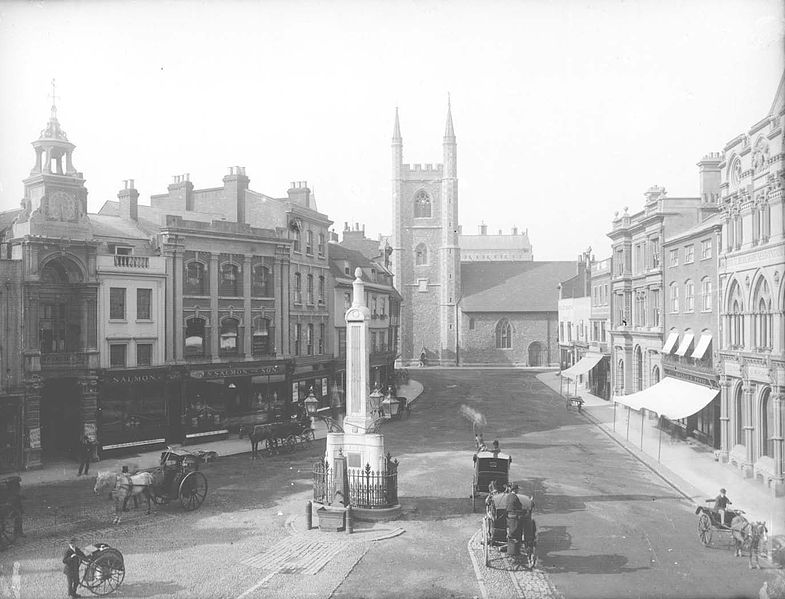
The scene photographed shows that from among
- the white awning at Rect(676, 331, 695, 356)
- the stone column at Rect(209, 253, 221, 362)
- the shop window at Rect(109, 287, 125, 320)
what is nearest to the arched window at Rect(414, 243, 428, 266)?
the stone column at Rect(209, 253, 221, 362)

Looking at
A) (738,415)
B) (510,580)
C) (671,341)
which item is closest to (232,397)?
(671,341)

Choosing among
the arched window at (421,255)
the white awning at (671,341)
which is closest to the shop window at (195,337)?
the white awning at (671,341)

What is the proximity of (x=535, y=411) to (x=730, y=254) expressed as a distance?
18870 mm

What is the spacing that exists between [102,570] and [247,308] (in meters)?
21.1

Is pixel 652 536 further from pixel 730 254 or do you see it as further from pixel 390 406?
pixel 730 254

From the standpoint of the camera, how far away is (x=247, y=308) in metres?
32.9

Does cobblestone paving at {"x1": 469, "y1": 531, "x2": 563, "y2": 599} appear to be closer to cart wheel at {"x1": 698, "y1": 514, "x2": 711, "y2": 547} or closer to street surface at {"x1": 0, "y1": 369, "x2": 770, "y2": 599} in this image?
street surface at {"x1": 0, "y1": 369, "x2": 770, "y2": 599}

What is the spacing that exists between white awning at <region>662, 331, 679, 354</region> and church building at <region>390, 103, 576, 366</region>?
41.2m

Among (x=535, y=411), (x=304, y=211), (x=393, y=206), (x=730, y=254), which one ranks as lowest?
(x=535, y=411)

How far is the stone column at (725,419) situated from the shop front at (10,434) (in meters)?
25.6

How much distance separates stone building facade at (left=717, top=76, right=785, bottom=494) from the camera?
19141 mm

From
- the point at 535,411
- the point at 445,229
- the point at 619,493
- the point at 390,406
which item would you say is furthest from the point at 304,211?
the point at 445,229

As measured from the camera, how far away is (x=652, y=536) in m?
15.7

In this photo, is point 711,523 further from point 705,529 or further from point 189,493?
point 189,493
